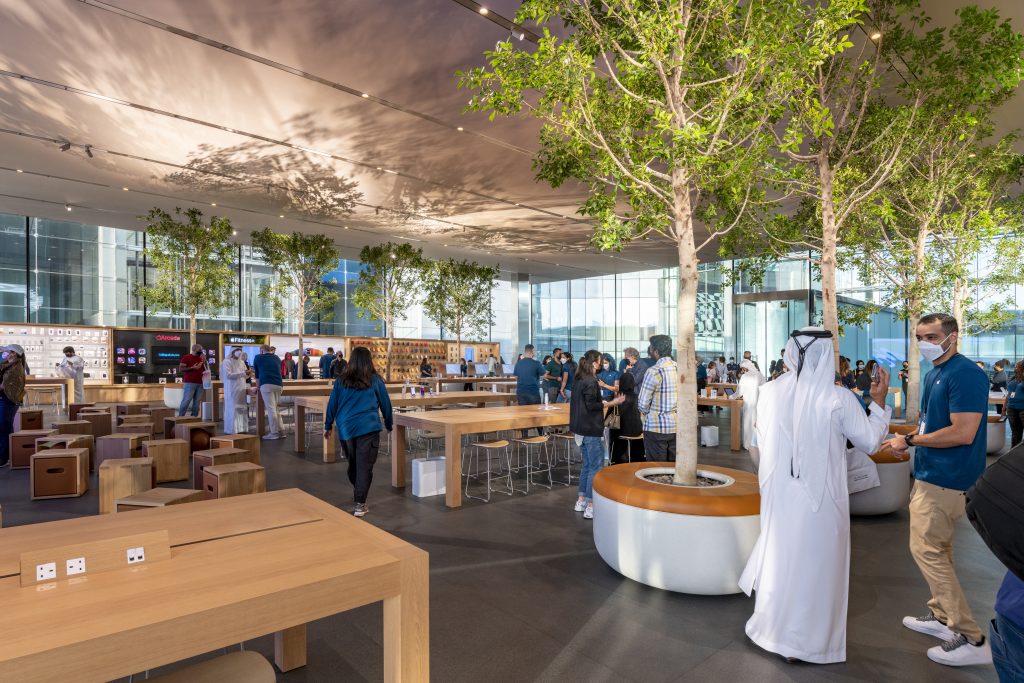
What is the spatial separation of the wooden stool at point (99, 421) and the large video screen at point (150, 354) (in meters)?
7.78

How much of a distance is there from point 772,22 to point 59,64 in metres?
7.62

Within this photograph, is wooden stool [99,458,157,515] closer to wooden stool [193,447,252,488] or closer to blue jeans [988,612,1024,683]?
wooden stool [193,447,252,488]

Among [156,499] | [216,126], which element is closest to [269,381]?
[216,126]

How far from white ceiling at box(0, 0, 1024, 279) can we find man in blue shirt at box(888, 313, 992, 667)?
5053mm

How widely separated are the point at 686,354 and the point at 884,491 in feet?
9.66

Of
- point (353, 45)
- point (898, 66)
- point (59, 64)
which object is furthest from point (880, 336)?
point (59, 64)

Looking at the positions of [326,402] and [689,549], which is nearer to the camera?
[689,549]

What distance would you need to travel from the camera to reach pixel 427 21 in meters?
5.84

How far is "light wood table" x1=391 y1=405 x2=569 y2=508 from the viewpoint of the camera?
5809 mm

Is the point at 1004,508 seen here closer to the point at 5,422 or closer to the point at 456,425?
the point at 456,425

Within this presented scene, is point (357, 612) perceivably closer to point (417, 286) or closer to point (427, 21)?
point (427, 21)

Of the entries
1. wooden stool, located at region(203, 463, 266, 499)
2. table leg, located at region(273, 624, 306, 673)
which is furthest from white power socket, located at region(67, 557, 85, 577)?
wooden stool, located at region(203, 463, 266, 499)

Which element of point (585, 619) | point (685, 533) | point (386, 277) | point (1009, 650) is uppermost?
point (386, 277)

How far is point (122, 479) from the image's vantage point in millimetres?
5379
